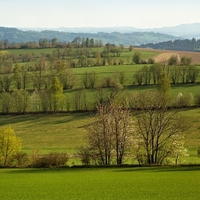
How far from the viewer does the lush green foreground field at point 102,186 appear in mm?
21578

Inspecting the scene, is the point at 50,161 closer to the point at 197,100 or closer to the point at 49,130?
the point at 49,130

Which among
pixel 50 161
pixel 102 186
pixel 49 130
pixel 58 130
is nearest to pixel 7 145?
pixel 50 161

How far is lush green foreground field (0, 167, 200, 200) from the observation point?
2158cm

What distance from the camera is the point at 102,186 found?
974 inches

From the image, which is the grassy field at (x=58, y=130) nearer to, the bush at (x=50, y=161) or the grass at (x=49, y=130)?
the grass at (x=49, y=130)

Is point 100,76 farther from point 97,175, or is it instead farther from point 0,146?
point 97,175

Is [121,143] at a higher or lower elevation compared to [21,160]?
higher

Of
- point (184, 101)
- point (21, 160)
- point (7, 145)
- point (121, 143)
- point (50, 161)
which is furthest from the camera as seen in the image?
point (184, 101)

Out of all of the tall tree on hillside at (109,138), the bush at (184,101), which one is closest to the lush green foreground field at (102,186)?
the tall tree on hillside at (109,138)

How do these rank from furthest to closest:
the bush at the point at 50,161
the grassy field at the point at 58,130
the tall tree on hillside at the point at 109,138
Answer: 1. the grassy field at the point at 58,130
2. the tall tree on hillside at the point at 109,138
3. the bush at the point at 50,161

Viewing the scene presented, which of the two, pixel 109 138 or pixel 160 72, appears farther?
pixel 160 72

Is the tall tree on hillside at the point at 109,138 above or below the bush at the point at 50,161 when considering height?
above


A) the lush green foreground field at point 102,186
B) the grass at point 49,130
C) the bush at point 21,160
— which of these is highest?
the lush green foreground field at point 102,186

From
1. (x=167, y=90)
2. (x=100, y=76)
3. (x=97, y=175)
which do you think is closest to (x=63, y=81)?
(x=100, y=76)
